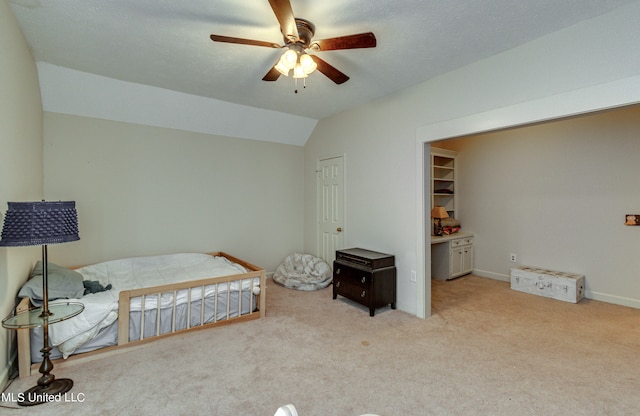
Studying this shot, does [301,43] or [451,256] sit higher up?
[301,43]

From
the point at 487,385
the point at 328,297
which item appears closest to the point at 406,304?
the point at 328,297

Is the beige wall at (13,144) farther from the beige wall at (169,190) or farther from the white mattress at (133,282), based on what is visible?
the beige wall at (169,190)

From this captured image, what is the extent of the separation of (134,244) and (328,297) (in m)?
2.62

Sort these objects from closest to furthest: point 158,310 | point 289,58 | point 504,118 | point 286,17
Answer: point 286,17 < point 289,58 < point 504,118 < point 158,310

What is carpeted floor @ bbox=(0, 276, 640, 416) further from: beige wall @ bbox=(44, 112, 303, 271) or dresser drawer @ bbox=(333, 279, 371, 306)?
beige wall @ bbox=(44, 112, 303, 271)

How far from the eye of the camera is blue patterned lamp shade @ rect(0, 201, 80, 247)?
67.6 inches

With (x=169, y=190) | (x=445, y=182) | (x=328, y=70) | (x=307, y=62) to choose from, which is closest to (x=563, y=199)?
(x=445, y=182)

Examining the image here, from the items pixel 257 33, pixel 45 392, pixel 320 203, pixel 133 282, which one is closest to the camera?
pixel 45 392

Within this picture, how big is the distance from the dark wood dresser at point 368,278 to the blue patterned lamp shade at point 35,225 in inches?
104

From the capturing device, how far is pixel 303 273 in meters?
4.66

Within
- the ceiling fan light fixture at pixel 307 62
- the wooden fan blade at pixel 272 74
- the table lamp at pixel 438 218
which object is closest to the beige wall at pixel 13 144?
the wooden fan blade at pixel 272 74

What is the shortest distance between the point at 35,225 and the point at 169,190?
234cm

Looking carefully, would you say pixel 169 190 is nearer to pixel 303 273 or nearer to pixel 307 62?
pixel 303 273

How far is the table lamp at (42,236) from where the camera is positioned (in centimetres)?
173
